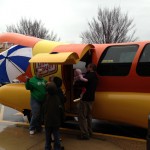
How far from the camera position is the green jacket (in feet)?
25.6

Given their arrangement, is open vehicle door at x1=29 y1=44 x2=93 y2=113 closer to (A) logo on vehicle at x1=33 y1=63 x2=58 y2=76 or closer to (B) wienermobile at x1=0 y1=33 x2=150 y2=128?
(B) wienermobile at x1=0 y1=33 x2=150 y2=128

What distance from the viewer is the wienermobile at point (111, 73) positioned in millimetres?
7320

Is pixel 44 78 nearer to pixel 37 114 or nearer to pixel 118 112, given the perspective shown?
pixel 37 114

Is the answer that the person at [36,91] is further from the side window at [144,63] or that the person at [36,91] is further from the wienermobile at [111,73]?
the side window at [144,63]

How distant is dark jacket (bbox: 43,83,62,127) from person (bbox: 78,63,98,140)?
1159 mm

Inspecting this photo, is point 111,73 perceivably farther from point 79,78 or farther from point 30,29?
point 30,29

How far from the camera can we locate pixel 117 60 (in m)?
7.90

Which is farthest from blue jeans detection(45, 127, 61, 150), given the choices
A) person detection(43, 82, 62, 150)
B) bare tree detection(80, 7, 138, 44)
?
bare tree detection(80, 7, 138, 44)

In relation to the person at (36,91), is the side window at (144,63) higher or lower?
higher

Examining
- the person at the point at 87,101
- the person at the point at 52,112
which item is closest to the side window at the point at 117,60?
the person at the point at 87,101

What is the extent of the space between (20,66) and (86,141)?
8.68 ft

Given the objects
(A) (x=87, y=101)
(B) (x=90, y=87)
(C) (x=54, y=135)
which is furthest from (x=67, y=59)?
(C) (x=54, y=135)

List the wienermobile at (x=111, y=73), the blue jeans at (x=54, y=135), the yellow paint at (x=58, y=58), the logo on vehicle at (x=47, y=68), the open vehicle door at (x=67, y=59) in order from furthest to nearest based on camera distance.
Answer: the logo on vehicle at (x=47, y=68) → the wienermobile at (x=111, y=73) → the open vehicle door at (x=67, y=59) → the yellow paint at (x=58, y=58) → the blue jeans at (x=54, y=135)

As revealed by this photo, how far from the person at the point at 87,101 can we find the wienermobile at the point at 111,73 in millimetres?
380
